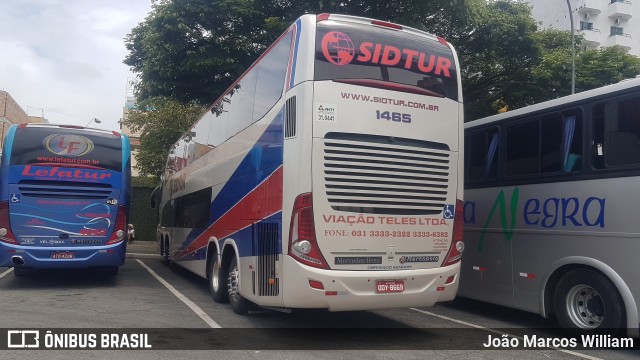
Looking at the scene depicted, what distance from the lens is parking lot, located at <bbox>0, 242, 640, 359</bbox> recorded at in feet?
21.8

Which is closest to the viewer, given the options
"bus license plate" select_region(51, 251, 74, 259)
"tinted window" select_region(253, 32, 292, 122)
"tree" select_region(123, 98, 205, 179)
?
"tinted window" select_region(253, 32, 292, 122)

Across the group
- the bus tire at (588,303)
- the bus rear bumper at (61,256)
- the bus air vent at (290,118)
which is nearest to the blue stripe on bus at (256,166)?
the bus air vent at (290,118)

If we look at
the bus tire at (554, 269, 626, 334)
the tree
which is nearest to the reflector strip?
the bus tire at (554, 269, 626, 334)

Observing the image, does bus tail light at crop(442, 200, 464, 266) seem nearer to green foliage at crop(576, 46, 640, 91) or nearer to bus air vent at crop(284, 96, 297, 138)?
bus air vent at crop(284, 96, 297, 138)

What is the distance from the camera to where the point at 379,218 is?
6.78 m

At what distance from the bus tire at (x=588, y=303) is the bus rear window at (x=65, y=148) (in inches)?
366

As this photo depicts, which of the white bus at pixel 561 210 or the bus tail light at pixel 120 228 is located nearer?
the white bus at pixel 561 210

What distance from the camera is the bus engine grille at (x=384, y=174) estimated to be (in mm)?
6645

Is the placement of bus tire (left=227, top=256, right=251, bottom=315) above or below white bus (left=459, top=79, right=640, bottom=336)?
below

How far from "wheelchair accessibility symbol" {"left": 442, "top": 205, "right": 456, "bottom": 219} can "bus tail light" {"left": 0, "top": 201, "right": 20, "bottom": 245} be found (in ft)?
28.3

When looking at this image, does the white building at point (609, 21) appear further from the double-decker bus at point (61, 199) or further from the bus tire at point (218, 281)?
the bus tire at point (218, 281)

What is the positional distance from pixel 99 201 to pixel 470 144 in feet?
25.8

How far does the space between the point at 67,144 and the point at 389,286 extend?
8.28 metres

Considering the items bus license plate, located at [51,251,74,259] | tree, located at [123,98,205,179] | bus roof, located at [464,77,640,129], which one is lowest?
bus license plate, located at [51,251,74,259]
